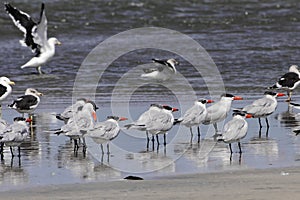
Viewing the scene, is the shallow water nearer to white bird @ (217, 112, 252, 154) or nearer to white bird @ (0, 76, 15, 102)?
white bird @ (217, 112, 252, 154)

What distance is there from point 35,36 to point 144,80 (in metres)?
3.97

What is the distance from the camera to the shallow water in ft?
30.8

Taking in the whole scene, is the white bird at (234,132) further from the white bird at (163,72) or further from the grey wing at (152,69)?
the grey wing at (152,69)

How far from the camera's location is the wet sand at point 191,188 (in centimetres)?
746

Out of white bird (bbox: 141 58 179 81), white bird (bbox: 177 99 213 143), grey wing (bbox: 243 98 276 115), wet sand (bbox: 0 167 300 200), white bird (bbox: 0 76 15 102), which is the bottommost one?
wet sand (bbox: 0 167 300 200)

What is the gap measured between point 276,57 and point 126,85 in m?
5.31

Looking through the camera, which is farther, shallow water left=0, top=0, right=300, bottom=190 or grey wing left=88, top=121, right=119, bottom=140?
grey wing left=88, top=121, right=119, bottom=140

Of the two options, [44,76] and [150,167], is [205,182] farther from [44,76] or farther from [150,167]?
[44,76]

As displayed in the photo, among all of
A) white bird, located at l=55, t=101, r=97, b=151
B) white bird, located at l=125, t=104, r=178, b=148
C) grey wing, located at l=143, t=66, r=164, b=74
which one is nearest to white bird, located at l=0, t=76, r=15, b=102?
white bird, located at l=55, t=101, r=97, b=151

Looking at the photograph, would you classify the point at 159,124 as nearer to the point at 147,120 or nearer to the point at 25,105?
the point at 147,120

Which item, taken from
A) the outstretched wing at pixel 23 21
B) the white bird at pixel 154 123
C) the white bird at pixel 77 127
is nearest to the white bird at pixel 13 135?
the white bird at pixel 77 127

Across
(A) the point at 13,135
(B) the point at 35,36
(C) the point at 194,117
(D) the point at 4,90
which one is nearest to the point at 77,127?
(A) the point at 13,135

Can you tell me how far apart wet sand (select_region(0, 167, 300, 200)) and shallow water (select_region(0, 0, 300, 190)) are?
0.40 meters

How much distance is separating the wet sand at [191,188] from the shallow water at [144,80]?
40 cm
